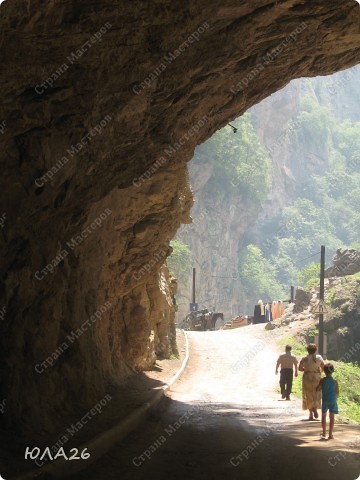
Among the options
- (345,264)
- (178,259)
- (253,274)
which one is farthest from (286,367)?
(253,274)

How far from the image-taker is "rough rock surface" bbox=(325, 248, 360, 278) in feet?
132

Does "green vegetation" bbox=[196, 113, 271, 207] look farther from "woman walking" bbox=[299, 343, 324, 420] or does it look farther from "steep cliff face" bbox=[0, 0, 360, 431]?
"woman walking" bbox=[299, 343, 324, 420]

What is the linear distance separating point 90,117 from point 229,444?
224 inches

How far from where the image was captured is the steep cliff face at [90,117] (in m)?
7.66

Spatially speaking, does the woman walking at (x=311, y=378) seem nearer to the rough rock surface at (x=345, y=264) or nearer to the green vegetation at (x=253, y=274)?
the rough rock surface at (x=345, y=264)

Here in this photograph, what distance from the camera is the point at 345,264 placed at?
136 feet

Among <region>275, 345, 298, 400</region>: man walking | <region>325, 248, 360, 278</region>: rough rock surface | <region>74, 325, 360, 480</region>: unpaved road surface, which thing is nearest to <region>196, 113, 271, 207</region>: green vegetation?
<region>325, 248, 360, 278</region>: rough rock surface

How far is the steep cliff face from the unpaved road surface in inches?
52.9

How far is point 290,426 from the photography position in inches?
467

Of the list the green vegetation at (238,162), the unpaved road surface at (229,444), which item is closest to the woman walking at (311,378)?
the unpaved road surface at (229,444)

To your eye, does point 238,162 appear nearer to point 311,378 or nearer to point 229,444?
point 311,378

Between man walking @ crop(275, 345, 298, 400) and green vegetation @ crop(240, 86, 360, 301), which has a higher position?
green vegetation @ crop(240, 86, 360, 301)

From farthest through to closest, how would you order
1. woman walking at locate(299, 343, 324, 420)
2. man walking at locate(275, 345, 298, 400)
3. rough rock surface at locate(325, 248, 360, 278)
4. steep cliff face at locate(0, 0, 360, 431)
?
rough rock surface at locate(325, 248, 360, 278) < man walking at locate(275, 345, 298, 400) < woman walking at locate(299, 343, 324, 420) < steep cliff face at locate(0, 0, 360, 431)

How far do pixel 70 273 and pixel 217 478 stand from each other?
484 cm
